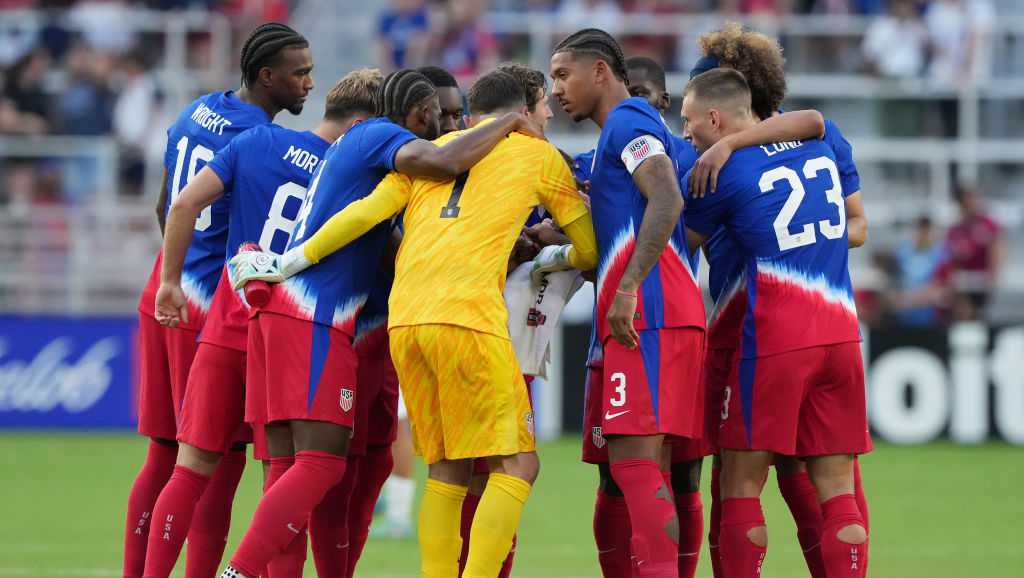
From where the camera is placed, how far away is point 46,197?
18.2 m

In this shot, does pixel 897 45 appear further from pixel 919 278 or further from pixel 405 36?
pixel 405 36

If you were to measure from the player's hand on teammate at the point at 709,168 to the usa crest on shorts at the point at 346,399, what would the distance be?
1.78 m

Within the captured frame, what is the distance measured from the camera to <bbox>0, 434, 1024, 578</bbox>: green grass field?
30.3ft

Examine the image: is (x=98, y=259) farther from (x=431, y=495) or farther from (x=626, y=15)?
(x=431, y=495)

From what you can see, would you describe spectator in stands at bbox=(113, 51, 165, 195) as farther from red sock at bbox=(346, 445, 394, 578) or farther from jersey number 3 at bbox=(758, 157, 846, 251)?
jersey number 3 at bbox=(758, 157, 846, 251)

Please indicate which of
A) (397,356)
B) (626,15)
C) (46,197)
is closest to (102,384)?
(46,197)

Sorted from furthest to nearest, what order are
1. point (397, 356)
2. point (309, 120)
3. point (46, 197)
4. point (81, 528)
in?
point (309, 120), point (46, 197), point (81, 528), point (397, 356)

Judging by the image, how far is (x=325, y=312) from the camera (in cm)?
683

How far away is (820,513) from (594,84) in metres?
2.32

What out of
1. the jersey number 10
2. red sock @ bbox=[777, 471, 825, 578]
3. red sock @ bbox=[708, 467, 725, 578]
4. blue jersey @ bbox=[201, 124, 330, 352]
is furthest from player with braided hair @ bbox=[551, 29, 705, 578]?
the jersey number 10

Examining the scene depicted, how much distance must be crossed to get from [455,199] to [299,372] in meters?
1.02

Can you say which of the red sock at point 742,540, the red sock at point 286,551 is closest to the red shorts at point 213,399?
the red sock at point 286,551

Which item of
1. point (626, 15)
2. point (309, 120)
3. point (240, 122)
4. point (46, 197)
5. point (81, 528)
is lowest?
point (81, 528)

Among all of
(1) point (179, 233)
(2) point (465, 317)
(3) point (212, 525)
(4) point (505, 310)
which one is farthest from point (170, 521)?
(4) point (505, 310)
